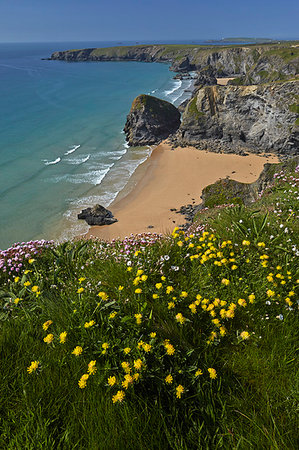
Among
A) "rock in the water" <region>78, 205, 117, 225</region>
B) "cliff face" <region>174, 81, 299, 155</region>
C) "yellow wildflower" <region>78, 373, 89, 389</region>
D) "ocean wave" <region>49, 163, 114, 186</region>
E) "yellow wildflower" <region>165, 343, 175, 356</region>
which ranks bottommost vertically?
A: "rock in the water" <region>78, 205, 117, 225</region>

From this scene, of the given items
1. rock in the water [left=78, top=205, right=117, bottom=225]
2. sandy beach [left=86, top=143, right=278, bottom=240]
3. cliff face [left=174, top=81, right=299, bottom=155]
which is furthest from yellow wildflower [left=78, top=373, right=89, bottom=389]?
cliff face [left=174, top=81, right=299, bottom=155]

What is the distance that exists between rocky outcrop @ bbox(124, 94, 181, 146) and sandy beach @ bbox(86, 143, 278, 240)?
3.59m

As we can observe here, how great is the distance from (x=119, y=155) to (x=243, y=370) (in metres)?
39.4

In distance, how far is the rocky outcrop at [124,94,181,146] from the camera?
43.9 meters

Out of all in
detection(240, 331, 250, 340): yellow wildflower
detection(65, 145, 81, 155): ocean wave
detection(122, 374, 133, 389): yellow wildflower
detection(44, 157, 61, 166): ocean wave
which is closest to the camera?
detection(122, 374, 133, 389): yellow wildflower

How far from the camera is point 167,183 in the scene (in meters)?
30.3

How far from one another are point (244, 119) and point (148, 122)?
16.0 meters

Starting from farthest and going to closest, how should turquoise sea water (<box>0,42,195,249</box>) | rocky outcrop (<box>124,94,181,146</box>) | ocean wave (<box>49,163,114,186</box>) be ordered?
rocky outcrop (<box>124,94,181,146</box>)
ocean wave (<box>49,163,114,186</box>)
turquoise sea water (<box>0,42,195,249</box>)

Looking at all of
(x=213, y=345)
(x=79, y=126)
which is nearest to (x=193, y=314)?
(x=213, y=345)

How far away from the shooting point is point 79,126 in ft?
172

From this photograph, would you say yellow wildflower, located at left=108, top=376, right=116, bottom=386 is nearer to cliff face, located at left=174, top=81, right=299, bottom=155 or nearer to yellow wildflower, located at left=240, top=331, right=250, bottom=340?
yellow wildflower, located at left=240, top=331, right=250, bottom=340

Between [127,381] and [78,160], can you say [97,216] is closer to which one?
[78,160]

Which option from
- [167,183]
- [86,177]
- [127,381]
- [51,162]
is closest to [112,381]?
[127,381]

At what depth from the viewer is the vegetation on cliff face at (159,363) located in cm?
218
